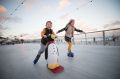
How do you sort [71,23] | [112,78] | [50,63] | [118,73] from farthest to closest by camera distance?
[71,23]
[50,63]
[118,73]
[112,78]

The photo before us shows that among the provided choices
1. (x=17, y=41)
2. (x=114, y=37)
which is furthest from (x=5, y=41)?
(x=114, y=37)

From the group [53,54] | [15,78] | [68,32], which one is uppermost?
[68,32]

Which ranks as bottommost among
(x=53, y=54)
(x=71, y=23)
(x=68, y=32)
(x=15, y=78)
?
(x=15, y=78)

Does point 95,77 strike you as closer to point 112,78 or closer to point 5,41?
point 112,78

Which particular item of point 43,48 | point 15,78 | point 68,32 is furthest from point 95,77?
point 68,32

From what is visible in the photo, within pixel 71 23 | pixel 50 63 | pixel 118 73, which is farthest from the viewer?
pixel 71 23

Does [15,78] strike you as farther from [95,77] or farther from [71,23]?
[71,23]

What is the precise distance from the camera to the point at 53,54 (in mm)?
3094

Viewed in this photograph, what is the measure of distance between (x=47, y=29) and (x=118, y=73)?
211cm

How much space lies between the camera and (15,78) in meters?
2.40

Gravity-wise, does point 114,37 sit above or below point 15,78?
above

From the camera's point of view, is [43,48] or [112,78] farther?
[43,48]

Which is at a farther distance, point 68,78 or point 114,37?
point 114,37

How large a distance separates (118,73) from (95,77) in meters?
0.48
